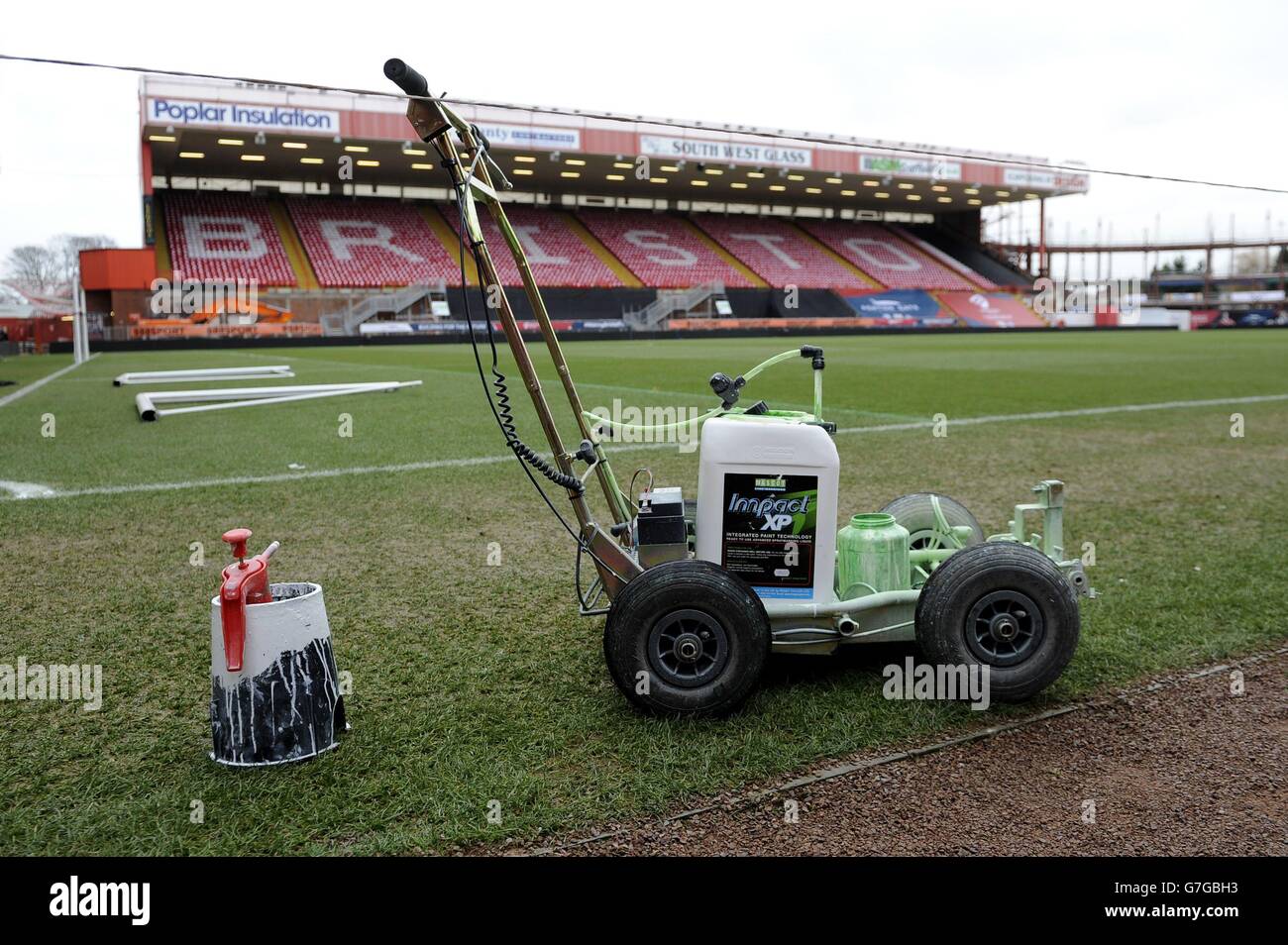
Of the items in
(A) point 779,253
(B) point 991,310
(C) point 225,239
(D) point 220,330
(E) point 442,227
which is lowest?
(D) point 220,330

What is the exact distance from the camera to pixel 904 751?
10.7 ft

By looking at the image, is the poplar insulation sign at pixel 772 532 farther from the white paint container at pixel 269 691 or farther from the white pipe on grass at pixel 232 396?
the white pipe on grass at pixel 232 396

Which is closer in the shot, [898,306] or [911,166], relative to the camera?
[911,166]

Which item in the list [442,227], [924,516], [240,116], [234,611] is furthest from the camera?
[442,227]

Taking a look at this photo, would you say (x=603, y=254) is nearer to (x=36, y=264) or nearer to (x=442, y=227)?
(x=442, y=227)

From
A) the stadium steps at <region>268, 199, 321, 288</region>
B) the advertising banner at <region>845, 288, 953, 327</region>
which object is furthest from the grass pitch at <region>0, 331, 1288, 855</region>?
the advertising banner at <region>845, 288, 953, 327</region>

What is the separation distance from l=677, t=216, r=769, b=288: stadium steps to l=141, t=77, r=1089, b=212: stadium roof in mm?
1546

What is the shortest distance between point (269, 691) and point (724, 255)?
52.3 metres

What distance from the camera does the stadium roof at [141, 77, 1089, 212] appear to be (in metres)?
37.3

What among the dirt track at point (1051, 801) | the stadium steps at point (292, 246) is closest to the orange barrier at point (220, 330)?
the stadium steps at point (292, 246)

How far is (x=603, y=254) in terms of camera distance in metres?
50.8
